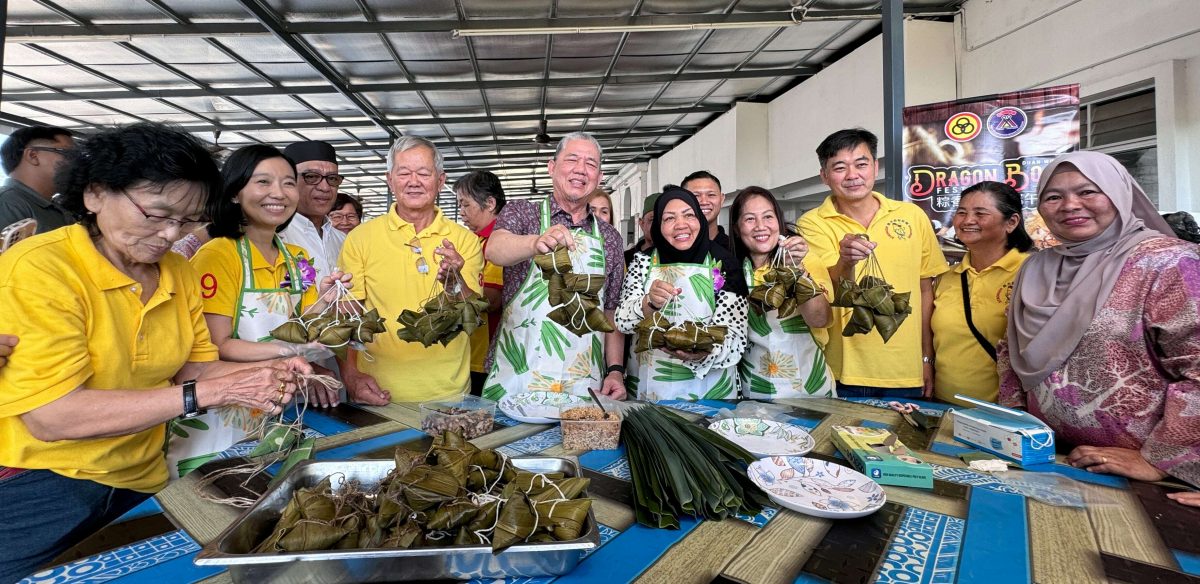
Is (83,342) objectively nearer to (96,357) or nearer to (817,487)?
(96,357)

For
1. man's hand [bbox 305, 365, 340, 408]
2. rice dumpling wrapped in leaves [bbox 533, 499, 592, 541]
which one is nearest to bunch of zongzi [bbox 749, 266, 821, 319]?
rice dumpling wrapped in leaves [bbox 533, 499, 592, 541]

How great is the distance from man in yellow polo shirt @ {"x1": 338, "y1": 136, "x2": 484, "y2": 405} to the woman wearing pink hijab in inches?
105

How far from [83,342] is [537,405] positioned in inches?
59.2

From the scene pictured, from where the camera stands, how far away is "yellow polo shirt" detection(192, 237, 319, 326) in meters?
2.33

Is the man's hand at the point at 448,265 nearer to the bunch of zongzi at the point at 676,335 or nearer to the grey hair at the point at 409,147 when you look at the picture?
the grey hair at the point at 409,147

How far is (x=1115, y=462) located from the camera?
174cm

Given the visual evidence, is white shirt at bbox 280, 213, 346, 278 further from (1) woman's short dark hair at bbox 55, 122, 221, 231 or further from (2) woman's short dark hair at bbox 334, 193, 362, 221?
(1) woman's short dark hair at bbox 55, 122, 221, 231

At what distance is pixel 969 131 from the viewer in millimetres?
4250

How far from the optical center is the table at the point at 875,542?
3.80 ft

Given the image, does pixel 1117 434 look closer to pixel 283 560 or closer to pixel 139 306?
pixel 283 560

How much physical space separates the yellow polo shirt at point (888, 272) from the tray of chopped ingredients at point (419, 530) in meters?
2.29

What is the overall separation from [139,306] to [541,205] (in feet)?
5.83

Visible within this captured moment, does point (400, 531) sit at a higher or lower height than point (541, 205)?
lower

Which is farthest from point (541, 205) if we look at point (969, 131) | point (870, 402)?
point (969, 131)
